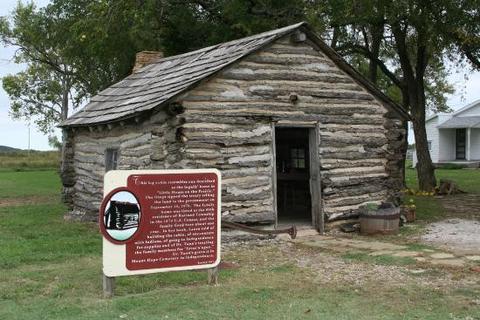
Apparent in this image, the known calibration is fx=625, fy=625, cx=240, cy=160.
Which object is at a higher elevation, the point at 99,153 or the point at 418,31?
the point at 418,31

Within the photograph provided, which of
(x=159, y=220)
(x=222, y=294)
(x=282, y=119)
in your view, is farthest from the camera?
(x=282, y=119)

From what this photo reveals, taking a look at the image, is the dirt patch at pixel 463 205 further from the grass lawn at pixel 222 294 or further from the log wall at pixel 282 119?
the grass lawn at pixel 222 294

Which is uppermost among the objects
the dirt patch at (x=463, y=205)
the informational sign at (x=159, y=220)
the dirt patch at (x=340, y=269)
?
the informational sign at (x=159, y=220)

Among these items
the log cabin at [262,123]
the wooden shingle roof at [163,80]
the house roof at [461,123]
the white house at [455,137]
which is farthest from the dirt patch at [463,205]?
the white house at [455,137]

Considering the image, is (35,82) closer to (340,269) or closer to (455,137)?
(455,137)

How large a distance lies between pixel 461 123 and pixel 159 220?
3634 cm

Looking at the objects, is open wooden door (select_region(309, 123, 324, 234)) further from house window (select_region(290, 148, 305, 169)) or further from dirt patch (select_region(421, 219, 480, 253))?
house window (select_region(290, 148, 305, 169))

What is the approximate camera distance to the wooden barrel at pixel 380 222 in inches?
491

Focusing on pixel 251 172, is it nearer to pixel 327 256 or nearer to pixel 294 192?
pixel 327 256

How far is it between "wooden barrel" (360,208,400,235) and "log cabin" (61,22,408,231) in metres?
0.42

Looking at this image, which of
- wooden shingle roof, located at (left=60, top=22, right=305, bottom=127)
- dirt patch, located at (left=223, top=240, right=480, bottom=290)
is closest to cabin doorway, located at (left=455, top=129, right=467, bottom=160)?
wooden shingle roof, located at (left=60, top=22, right=305, bottom=127)

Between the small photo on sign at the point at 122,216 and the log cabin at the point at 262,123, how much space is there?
12.1 feet

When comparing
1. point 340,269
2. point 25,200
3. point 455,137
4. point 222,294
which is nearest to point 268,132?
point 340,269

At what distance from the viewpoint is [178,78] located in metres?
12.3
